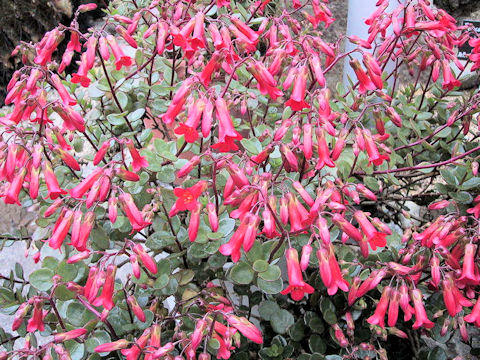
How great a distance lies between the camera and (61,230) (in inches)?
47.0

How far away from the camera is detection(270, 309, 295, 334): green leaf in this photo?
1.37 metres

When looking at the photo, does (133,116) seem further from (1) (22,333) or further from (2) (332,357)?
(2) (332,357)

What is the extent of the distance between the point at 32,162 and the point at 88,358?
538 millimetres

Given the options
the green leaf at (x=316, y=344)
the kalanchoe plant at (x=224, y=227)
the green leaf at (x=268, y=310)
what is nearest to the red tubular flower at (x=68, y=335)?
the kalanchoe plant at (x=224, y=227)

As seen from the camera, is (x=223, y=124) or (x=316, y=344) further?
(x=316, y=344)

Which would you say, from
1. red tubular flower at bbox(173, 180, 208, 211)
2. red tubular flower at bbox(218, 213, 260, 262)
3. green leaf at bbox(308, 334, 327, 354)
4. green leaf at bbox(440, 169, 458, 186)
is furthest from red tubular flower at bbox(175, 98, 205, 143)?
green leaf at bbox(440, 169, 458, 186)

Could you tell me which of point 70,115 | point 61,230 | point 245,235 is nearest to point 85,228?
point 61,230

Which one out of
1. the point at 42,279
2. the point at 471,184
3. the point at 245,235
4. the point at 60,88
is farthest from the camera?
the point at 471,184

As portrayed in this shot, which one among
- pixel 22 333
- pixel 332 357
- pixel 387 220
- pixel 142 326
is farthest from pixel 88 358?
pixel 387 220

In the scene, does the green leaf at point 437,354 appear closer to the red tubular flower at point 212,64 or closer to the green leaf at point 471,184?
the green leaf at point 471,184

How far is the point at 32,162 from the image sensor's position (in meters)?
1.25

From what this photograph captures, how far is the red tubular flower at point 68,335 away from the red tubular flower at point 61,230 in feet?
0.69

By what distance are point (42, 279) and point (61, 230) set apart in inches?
7.6

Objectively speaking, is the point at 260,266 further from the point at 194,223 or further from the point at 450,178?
the point at 450,178
